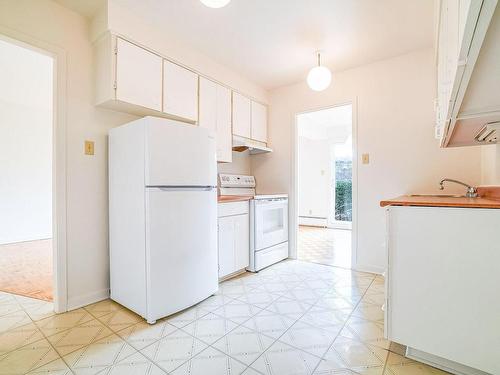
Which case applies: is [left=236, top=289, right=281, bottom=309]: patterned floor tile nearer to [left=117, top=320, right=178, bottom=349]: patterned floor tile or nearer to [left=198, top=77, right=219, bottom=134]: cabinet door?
[left=117, top=320, right=178, bottom=349]: patterned floor tile

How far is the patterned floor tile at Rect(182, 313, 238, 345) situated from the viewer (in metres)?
1.65

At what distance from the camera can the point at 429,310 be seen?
4.37ft

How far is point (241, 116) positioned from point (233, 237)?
161cm

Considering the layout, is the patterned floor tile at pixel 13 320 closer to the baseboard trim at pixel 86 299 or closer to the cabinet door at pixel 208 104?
the baseboard trim at pixel 86 299

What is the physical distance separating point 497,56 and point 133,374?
202 centimetres

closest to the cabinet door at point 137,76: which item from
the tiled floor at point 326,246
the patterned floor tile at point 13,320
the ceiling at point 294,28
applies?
the ceiling at point 294,28

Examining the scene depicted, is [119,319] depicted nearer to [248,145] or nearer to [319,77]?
[248,145]

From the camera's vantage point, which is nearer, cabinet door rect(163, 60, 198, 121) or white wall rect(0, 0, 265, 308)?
white wall rect(0, 0, 265, 308)

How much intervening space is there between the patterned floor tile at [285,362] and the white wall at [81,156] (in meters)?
1.61

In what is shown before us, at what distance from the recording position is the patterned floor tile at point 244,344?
1.46 m

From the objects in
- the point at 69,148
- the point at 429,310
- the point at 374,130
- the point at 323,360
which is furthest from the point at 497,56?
the point at 69,148

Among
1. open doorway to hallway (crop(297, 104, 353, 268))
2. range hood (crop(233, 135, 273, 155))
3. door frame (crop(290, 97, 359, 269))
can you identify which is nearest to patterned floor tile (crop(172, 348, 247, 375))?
door frame (crop(290, 97, 359, 269))

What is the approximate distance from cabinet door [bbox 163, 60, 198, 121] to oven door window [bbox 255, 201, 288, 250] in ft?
4.29

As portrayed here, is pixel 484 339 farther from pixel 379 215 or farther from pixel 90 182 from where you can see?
pixel 90 182
